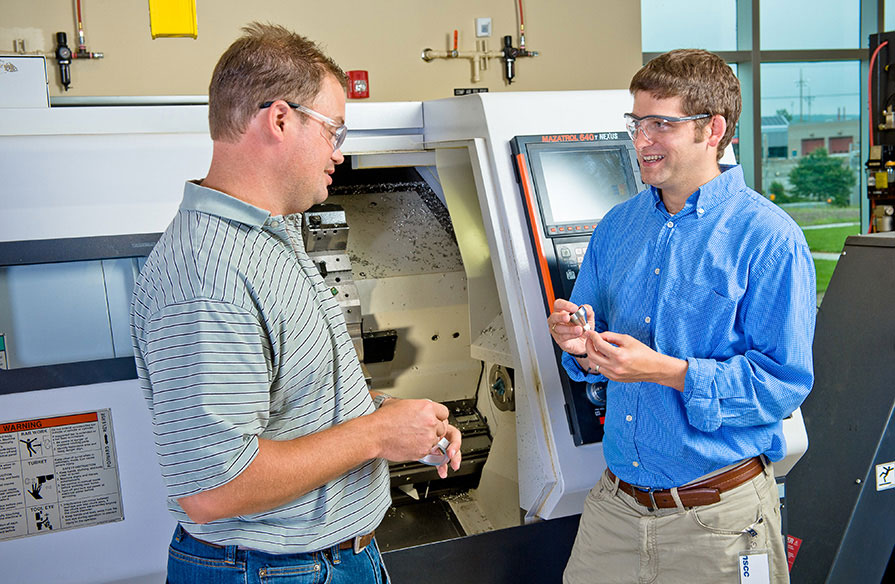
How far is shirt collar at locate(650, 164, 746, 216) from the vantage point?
58.3 inches

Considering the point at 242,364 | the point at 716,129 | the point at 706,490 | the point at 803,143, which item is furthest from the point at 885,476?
the point at 803,143

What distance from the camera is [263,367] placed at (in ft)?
3.35

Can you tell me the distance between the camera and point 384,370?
2.55 meters

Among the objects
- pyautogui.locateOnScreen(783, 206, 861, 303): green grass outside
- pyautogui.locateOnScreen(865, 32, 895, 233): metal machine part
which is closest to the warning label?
pyautogui.locateOnScreen(865, 32, 895, 233): metal machine part

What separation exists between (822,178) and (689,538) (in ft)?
20.6

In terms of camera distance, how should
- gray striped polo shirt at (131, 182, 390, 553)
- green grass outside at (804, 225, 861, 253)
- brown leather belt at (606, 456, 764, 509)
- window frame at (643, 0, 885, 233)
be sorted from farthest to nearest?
1. green grass outside at (804, 225, 861, 253)
2. window frame at (643, 0, 885, 233)
3. brown leather belt at (606, 456, 764, 509)
4. gray striped polo shirt at (131, 182, 390, 553)

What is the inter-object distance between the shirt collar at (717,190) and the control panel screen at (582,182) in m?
0.42

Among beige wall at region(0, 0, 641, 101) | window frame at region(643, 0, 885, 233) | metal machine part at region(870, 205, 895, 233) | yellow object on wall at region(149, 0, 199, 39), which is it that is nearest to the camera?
yellow object on wall at region(149, 0, 199, 39)

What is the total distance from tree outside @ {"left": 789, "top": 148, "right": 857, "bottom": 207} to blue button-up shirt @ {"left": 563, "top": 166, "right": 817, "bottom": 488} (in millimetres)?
Result: 5812

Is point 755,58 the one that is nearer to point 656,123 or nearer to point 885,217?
point 885,217

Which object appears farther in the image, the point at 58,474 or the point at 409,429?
the point at 58,474

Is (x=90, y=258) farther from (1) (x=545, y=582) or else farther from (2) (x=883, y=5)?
(2) (x=883, y=5)

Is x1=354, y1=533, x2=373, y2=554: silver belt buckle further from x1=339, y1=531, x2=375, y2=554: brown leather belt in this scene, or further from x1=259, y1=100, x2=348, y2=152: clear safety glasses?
x1=259, y1=100, x2=348, y2=152: clear safety glasses

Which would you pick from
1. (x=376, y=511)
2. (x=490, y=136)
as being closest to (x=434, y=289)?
(x=490, y=136)
